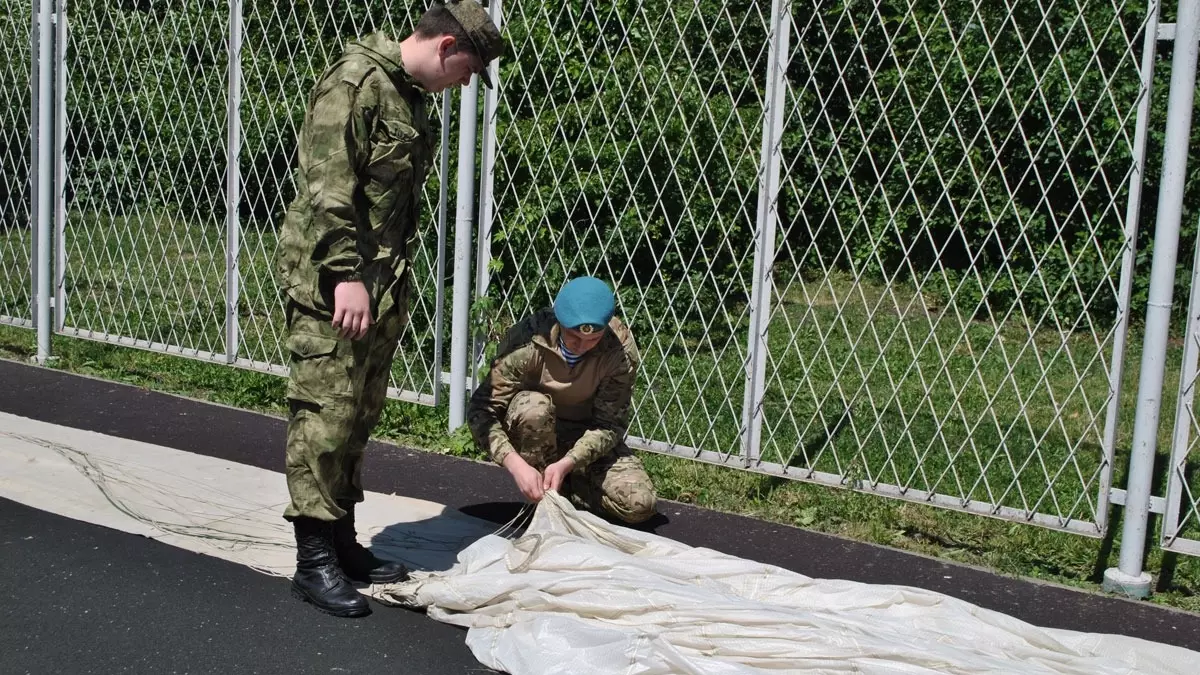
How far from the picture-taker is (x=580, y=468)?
4.62m

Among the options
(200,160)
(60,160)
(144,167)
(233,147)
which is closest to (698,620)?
(233,147)

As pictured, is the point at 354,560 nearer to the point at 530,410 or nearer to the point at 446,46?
the point at 530,410

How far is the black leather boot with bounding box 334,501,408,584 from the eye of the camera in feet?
13.4

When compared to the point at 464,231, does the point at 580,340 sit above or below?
below

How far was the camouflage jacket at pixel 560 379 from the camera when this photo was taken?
4.60 metres

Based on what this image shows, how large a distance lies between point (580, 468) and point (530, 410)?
0.28 meters

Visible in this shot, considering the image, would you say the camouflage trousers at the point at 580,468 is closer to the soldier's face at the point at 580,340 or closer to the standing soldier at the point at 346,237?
the soldier's face at the point at 580,340

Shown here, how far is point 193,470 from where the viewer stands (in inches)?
208

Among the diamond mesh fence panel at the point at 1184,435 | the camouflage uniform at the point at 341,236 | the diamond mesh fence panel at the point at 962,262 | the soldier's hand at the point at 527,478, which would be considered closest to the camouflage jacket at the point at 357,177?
the camouflage uniform at the point at 341,236

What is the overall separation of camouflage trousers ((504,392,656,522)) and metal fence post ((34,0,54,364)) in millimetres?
3667

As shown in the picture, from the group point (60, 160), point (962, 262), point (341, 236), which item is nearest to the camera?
point (341, 236)

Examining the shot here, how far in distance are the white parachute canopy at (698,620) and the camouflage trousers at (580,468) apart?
464mm

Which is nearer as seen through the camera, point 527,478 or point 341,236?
point 341,236

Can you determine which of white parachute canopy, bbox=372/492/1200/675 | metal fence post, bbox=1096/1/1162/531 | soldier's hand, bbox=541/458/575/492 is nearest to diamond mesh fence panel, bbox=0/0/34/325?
soldier's hand, bbox=541/458/575/492
